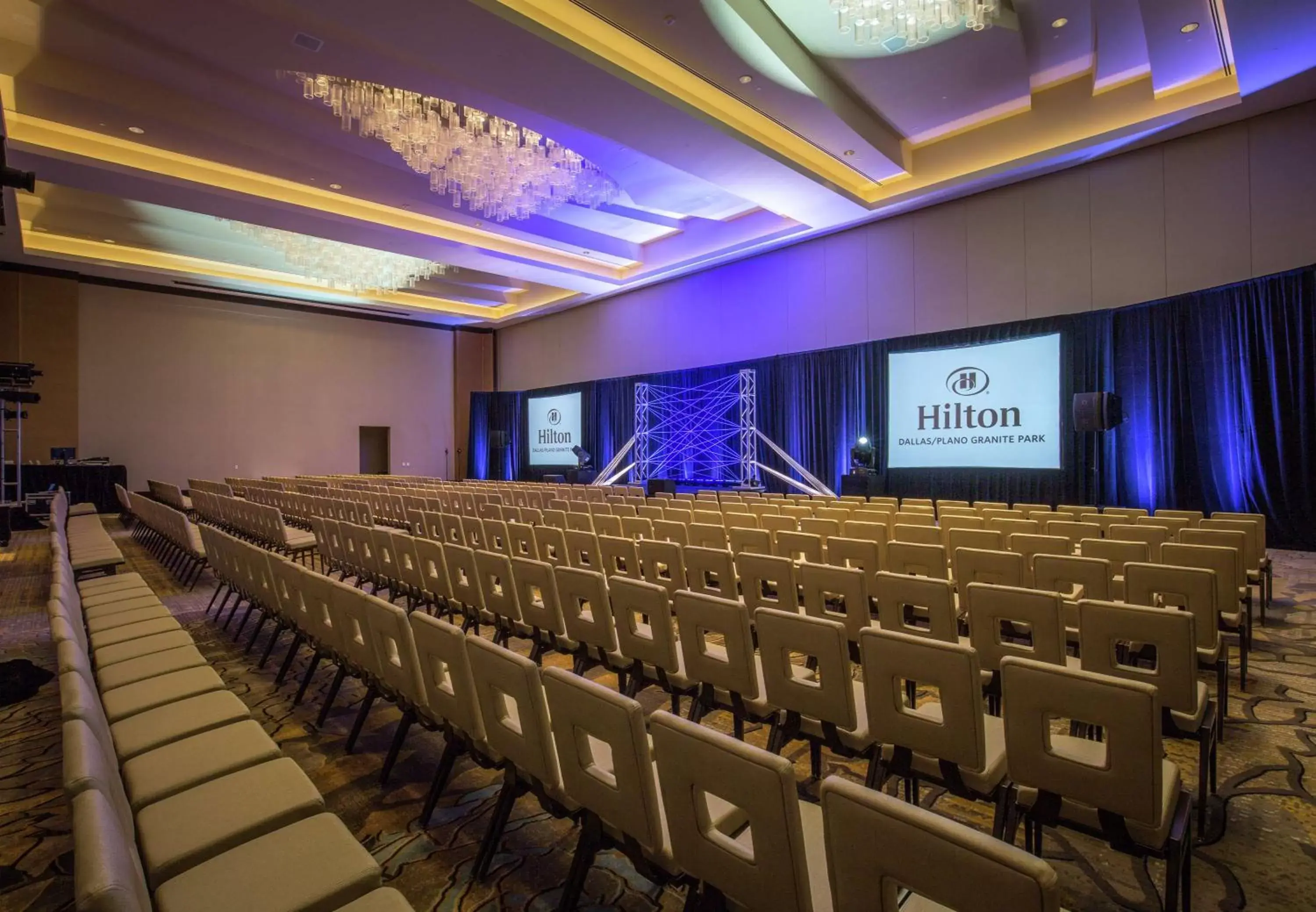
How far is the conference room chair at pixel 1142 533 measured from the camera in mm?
4383

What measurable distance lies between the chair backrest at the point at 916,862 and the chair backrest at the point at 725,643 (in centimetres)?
125

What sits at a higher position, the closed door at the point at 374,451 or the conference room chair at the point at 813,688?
the closed door at the point at 374,451

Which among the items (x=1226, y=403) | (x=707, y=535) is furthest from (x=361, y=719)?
(x=1226, y=403)

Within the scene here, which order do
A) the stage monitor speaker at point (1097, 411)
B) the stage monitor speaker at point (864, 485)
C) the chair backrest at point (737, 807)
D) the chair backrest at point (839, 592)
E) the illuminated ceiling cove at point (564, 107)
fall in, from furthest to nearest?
the stage monitor speaker at point (864, 485) < the stage monitor speaker at point (1097, 411) < the illuminated ceiling cove at point (564, 107) < the chair backrest at point (839, 592) < the chair backrest at point (737, 807)

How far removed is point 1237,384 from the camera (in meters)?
7.65

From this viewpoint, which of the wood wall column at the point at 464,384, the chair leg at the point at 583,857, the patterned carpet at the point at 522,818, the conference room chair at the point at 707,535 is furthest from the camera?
the wood wall column at the point at 464,384

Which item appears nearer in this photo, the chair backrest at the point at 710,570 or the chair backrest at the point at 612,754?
the chair backrest at the point at 612,754

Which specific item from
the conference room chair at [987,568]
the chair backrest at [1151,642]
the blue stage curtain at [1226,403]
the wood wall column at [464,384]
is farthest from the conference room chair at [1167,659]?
the wood wall column at [464,384]

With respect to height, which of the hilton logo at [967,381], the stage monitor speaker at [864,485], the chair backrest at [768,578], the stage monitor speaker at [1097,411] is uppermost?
the hilton logo at [967,381]

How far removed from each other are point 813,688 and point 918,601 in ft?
2.83

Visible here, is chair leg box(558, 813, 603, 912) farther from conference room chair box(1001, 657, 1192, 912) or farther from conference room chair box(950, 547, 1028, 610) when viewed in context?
conference room chair box(950, 547, 1028, 610)

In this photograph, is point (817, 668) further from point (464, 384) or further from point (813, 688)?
point (464, 384)

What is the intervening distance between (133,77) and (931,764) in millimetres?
10134

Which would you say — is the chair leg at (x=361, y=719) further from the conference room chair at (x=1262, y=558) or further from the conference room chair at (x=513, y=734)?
the conference room chair at (x=1262, y=558)
